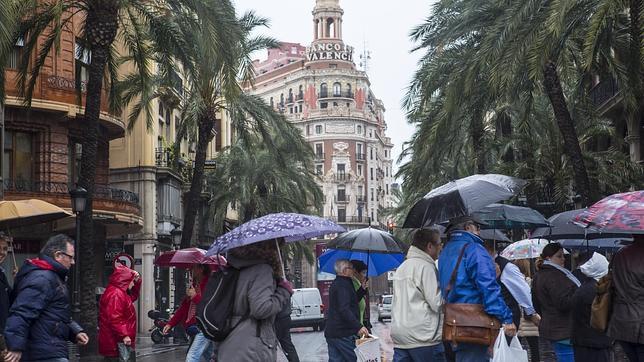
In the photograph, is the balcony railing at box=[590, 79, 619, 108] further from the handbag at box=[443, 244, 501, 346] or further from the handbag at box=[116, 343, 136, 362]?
the handbag at box=[443, 244, 501, 346]

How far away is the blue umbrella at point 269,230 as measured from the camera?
7.68 m

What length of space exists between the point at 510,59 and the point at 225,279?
1052 centimetres

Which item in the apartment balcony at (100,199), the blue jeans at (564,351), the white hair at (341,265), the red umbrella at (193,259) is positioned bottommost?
the blue jeans at (564,351)

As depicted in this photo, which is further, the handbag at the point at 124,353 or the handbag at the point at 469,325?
the handbag at the point at 124,353

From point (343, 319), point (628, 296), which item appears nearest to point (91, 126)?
point (343, 319)

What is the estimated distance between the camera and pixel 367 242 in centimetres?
1262

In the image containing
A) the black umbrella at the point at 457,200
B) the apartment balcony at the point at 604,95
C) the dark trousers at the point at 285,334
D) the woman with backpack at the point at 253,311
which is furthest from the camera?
the apartment balcony at the point at 604,95

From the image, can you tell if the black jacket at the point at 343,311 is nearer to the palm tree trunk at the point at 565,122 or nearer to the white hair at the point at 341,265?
the white hair at the point at 341,265

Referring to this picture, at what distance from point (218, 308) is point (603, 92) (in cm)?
2823

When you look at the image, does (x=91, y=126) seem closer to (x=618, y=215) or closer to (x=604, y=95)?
(x=618, y=215)

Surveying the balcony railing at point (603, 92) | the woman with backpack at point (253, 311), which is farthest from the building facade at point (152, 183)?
the woman with backpack at point (253, 311)

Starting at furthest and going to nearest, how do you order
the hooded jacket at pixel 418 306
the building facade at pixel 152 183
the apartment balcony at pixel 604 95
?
the building facade at pixel 152 183
the apartment balcony at pixel 604 95
the hooded jacket at pixel 418 306

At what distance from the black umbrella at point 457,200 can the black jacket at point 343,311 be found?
1866 mm

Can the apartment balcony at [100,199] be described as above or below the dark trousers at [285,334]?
above
